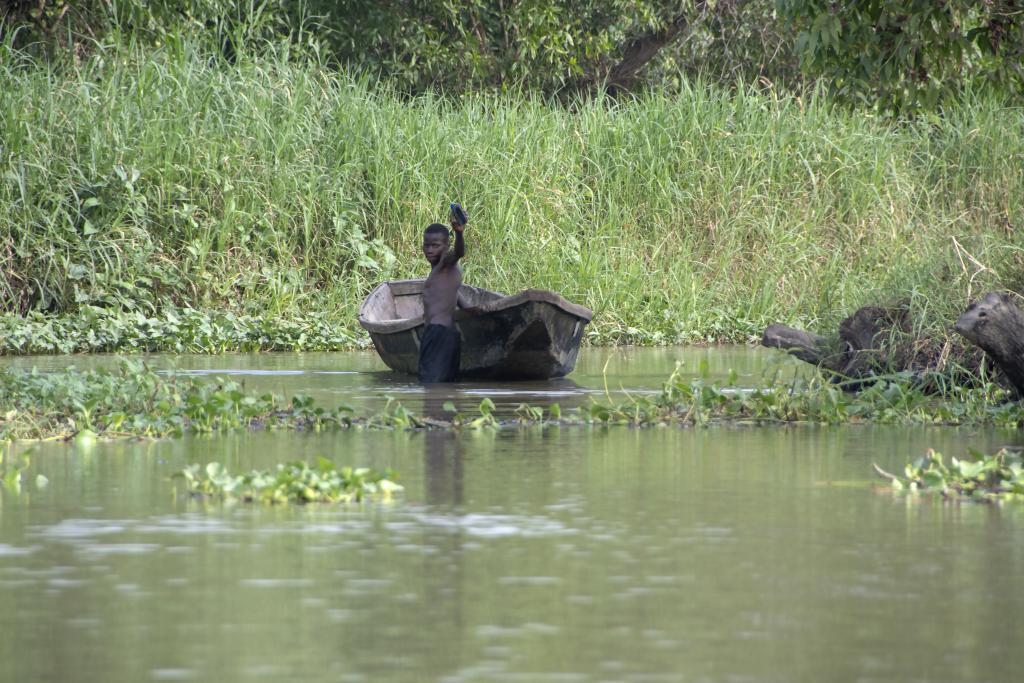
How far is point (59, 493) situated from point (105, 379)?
2.96 m

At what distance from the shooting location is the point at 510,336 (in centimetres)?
1300

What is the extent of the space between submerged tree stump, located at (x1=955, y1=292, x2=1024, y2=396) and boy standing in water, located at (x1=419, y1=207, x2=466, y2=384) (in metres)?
4.57

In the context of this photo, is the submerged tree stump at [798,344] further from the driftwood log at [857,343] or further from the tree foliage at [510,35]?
the tree foliage at [510,35]

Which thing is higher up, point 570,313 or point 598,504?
point 570,313

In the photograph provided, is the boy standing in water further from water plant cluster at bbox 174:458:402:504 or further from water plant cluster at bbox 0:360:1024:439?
water plant cluster at bbox 174:458:402:504

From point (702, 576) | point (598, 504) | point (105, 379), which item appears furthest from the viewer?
point (105, 379)

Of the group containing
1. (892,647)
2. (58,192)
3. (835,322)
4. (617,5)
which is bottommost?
(892,647)

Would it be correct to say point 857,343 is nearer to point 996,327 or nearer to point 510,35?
point 996,327

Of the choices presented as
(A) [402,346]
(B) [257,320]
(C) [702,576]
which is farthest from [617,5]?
(C) [702,576]

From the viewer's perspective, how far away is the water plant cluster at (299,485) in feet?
20.5

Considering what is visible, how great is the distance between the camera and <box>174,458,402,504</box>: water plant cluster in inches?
246

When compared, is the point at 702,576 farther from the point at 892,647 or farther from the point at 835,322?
the point at 835,322

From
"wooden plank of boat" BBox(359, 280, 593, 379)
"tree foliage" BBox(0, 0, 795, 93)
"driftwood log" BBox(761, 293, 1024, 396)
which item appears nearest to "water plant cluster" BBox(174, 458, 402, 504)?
"driftwood log" BBox(761, 293, 1024, 396)

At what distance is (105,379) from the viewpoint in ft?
31.0
